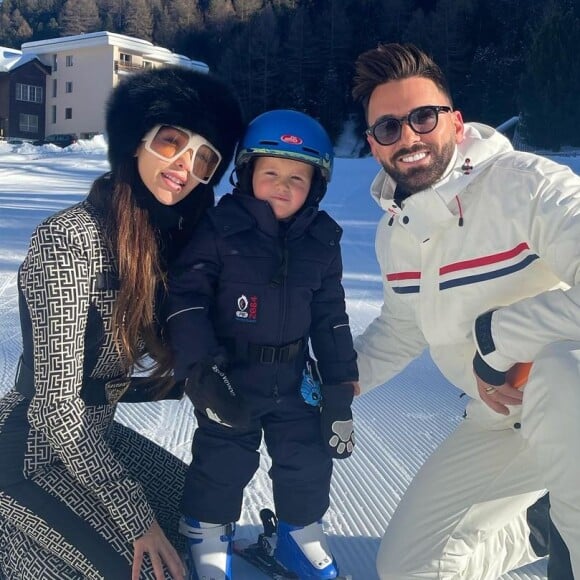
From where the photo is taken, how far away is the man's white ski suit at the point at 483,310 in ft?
5.53

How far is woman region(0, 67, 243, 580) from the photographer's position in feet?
5.59

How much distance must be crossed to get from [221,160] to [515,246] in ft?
2.97

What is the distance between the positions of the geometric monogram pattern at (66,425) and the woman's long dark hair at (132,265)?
0.13 ft

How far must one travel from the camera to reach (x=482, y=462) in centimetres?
199

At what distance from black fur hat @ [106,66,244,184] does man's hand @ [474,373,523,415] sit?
1032 millimetres

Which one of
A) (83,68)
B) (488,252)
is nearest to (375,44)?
(83,68)

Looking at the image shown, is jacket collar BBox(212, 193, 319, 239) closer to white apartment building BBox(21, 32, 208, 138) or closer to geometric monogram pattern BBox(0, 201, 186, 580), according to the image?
geometric monogram pattern BBox(0, 201, 186, 580)

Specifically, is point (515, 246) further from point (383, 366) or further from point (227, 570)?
point (227, 570)

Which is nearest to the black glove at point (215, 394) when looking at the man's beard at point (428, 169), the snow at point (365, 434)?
the snow at point (365, 434)

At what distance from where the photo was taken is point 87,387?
6.12ft

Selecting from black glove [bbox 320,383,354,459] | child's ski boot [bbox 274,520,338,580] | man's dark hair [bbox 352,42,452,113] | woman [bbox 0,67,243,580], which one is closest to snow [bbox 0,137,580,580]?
child's ski boot [bbox 274,520,338,580]

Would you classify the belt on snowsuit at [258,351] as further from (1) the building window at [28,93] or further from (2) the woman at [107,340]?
(1) the building window at [28,93]

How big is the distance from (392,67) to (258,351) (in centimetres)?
98

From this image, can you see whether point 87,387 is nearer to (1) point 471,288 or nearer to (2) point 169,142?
(2) point 169,142
